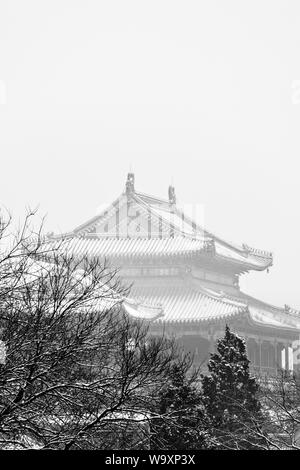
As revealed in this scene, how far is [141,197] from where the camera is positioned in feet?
209

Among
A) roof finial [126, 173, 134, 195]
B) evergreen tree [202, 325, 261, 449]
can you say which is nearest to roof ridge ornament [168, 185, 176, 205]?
roof finial [126, 173, 134, 195]

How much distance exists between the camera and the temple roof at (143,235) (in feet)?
197

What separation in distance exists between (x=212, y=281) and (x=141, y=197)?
6.56 metres

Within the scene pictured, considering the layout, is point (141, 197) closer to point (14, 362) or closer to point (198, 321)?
point (198, 321)

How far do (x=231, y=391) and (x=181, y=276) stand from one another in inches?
1185

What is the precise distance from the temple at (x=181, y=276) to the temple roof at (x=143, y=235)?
0.18 ft

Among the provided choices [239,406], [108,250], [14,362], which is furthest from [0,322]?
[108,250]

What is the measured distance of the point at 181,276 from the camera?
60844 mm

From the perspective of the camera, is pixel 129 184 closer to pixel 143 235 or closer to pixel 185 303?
pixel 143 235

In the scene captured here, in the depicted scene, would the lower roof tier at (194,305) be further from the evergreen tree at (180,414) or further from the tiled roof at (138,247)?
the evergreen tree at (180,414)

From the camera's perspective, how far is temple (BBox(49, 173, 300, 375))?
56.6 meters

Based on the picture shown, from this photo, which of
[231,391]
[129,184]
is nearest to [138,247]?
[129,184]

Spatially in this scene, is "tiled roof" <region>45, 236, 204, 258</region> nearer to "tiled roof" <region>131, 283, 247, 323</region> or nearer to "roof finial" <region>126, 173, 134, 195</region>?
"tiled roof" <region>131, 283, 247, 323</region>

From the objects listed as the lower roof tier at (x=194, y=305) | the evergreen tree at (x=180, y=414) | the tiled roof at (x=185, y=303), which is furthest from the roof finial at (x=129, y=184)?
the evergreen tree at (x=180, y=414)
